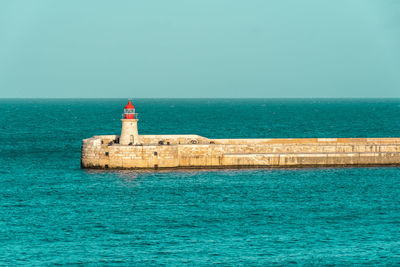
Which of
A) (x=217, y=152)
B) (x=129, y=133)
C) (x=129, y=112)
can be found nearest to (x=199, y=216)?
(x=217, y=152)

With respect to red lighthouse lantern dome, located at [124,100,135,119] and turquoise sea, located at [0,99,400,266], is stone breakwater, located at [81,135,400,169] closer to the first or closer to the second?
turquoise sea, located at [0,99,400,266]

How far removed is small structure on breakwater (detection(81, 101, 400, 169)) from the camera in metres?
62.2

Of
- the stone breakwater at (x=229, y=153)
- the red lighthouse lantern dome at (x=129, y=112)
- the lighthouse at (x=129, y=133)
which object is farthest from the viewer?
the red lighthouse lantern dome at (x=129, y=112)

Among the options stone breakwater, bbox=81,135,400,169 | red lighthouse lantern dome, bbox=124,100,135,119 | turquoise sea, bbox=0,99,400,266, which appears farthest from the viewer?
red lighthouse lantern dome, bbox=124,100,135,119

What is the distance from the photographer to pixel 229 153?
6444 cm

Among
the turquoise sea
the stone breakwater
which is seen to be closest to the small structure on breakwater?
the stone breakwater

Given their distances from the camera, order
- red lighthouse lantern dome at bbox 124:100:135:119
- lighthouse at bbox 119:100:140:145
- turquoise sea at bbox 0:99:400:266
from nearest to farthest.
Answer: turquoise sea at bbox 0:99:400:266 → lighthouse at bbox 119:100:140:145 → red lighthouse lantern dome at bbox 124:100:135:119

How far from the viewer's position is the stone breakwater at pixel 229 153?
204 feet

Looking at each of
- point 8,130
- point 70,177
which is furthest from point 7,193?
point 8,130

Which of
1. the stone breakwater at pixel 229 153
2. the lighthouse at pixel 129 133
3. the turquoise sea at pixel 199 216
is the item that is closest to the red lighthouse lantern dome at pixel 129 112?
the lighthouse at pixel 129 133

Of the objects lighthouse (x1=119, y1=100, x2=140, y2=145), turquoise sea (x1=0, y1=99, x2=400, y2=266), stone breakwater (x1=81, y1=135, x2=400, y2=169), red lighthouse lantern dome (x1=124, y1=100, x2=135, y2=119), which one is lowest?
turquoise sea (x1=0, y1=99, x2=400, y2=266)

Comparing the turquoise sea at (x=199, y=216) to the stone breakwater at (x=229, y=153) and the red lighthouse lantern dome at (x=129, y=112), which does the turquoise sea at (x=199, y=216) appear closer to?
the stone breakwater at (x=229, y=153)

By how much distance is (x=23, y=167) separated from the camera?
69875mm

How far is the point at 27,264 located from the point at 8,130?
308 feet
